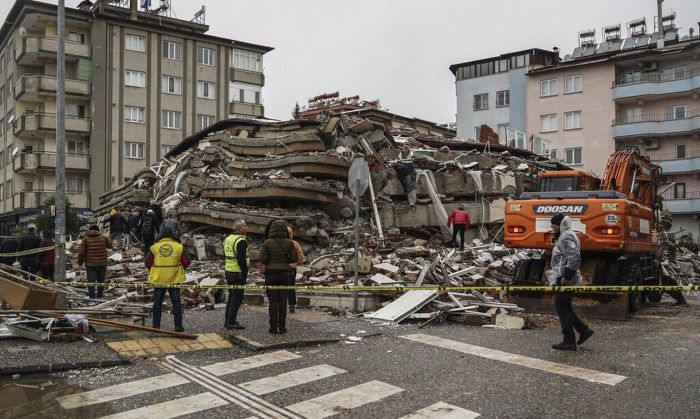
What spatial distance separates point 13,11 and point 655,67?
4657 centimetres

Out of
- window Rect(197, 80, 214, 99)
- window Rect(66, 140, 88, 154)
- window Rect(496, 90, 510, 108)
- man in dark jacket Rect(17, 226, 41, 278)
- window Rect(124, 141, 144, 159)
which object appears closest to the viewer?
man in dark jacket Rect(17, 226, 41, 278)

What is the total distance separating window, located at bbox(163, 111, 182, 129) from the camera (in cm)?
4688

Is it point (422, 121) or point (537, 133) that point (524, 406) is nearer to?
point (537, 133)

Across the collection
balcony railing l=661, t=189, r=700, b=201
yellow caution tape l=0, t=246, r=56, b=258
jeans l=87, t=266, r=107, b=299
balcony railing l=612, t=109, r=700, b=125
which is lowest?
jeans l=87, t=266, r=107, b=299

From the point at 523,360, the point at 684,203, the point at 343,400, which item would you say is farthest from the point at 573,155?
the point at 343,400

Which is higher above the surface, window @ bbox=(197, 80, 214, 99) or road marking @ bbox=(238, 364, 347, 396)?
window @ bbox=(197, 80, 214, 99)

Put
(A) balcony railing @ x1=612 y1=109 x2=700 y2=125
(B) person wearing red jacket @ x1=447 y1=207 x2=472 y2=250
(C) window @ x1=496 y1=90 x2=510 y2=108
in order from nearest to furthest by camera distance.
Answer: (B) person wearing red jacket @ x1=447 y1=207 x2=472 y2=250 → (A) balcony railing @ x1=612 y1=109 x2=700 y2=125 → (C) window @ x1=496 y1=90 x2=510 y2=108

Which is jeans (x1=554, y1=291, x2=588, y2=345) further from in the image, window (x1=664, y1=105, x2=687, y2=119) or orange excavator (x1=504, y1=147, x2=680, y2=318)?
window (x1=664, y1=105, x2=687, y2=119)

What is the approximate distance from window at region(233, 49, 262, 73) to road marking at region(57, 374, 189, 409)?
46.1 m

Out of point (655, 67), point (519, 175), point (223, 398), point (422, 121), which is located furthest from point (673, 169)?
point (223, 398)

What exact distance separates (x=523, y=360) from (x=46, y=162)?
44298mm

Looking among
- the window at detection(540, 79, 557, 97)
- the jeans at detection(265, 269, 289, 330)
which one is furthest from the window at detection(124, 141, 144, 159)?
the jeans at detection(265, 269, 289, 330)

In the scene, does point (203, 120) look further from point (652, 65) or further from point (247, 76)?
point (652, 65)

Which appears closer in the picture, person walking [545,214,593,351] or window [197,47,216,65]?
person walking [545,214,593,351]
